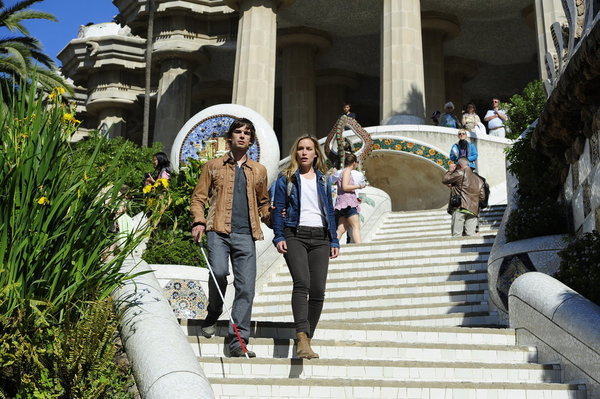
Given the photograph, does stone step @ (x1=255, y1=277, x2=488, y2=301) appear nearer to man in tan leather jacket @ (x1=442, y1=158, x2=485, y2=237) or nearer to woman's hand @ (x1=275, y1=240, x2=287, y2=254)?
man in tan leather jacket @ (x1=442, y1=158, x2=485, y2=237)

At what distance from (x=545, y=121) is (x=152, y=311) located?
5155 mm

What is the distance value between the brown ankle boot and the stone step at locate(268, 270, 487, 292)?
4.71 m

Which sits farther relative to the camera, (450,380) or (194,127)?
(194,127)

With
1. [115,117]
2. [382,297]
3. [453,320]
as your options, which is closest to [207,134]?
[382,297]

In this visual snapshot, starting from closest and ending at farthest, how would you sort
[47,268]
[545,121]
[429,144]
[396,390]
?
[47,268] → [396,390] → [545,121] → [429,144]

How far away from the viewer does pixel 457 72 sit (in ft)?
113

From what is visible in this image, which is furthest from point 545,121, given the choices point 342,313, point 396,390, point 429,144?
point 429,144

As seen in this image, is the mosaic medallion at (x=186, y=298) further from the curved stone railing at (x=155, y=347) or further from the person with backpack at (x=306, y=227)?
the curved stone railing at (x=155, y=347)

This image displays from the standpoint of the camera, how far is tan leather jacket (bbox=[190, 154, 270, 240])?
6.73 meters

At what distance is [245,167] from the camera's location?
6980mm

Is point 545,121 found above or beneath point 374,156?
beneath

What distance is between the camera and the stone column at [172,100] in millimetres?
33625

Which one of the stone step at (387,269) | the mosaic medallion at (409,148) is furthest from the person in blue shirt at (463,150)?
the mosaic medallion at (409,148)

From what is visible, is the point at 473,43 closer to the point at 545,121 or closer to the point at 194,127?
the point at 194,127
